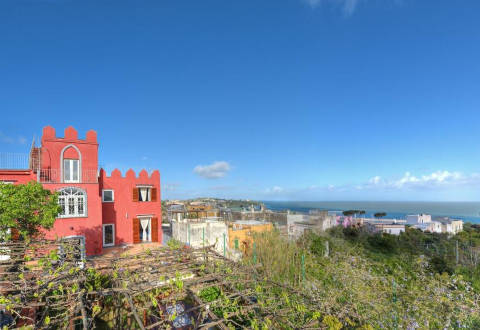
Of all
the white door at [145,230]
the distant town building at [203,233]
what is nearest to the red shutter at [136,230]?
the white door at [145,230]

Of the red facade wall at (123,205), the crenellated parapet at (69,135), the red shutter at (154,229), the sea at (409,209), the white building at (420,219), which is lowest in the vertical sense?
the sea at (409,209)

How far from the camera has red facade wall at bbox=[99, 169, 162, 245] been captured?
41.3 ft

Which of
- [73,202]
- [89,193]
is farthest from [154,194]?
[73,202]

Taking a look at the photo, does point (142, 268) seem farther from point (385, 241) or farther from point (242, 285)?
point (385, 241)

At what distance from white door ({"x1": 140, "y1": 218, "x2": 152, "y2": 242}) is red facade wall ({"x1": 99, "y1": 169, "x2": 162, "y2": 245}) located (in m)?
0.47

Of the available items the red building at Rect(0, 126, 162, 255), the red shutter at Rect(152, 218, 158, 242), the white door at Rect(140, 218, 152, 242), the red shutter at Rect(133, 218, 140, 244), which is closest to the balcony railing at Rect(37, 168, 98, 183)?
the red building at Rect(0, 126, 162, 255)

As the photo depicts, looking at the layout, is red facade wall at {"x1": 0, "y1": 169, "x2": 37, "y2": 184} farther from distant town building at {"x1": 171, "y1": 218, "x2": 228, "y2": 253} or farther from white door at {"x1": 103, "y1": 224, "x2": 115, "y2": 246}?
distant town building at {"x1": 171, "y1": 218, "x2": 228, "y2": 253}

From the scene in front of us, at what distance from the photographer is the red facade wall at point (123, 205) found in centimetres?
1259

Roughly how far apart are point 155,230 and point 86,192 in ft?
14.8

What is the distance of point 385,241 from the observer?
11.6m

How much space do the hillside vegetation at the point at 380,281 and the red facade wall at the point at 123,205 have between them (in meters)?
8.69

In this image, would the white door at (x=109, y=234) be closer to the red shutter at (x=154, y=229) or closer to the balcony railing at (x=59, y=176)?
the red shutter at (x=154, y=229)

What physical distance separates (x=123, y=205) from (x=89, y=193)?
91.5 inches

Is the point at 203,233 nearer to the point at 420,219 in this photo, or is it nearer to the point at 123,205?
the point at 123,205
